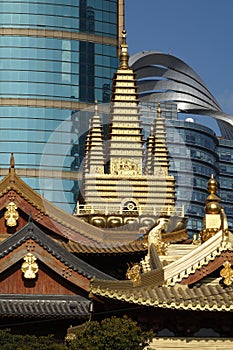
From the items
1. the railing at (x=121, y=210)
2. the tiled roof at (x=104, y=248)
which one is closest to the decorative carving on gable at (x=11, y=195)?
the tiled roof at (x=104, y=248)

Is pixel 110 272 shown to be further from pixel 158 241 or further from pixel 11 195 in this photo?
pixel 158 241

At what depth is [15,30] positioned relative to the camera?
105 m

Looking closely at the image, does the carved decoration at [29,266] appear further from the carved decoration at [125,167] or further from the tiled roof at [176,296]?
the carved decoration at [125,167]

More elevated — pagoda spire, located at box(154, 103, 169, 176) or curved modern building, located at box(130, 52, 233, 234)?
curved modern building, located at box(130, 52, 233, 234)

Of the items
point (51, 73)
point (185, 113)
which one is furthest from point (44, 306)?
point (185, 113)

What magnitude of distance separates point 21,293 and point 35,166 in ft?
231

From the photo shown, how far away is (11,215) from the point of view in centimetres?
3981

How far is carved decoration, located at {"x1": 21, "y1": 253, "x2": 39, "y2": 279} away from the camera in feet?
106

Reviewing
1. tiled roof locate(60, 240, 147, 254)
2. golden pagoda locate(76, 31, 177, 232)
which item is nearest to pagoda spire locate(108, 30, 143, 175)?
golden pagoda locate(76, 31, 177, 232)

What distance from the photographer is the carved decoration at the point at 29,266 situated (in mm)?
32250

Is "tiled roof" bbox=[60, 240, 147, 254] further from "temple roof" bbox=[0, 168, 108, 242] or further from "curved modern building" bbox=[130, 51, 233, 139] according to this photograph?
"curved modern building" bbox=[130, 51, 233, 139]

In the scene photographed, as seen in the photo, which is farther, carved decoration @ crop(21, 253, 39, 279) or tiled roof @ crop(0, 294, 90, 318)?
carved decoration @ crop(21, 253, 39, 279)

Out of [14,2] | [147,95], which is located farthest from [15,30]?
[147,95]

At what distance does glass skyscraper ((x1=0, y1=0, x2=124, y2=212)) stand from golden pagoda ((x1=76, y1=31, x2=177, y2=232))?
2891 centimetres
